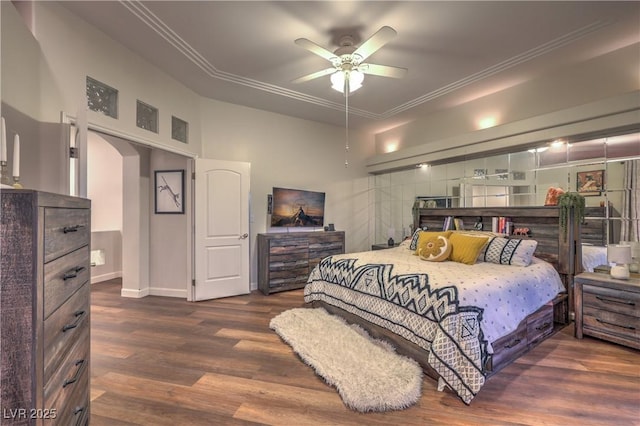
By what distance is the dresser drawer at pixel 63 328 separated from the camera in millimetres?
985

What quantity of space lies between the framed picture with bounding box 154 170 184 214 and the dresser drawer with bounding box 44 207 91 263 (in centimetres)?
314

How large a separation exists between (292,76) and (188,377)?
11.3ft

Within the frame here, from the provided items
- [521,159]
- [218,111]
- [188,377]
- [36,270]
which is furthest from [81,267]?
[521,159]

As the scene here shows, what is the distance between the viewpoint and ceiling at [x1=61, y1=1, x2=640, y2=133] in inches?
96.3

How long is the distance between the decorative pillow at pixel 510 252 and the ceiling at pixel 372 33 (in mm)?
2069

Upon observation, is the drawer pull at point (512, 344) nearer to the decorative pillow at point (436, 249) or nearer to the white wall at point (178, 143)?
the decorative pillow at point (436, 249)

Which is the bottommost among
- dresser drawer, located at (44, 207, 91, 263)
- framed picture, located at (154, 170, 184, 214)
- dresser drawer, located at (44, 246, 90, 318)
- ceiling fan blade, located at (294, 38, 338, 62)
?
dresser drawer, located at (44, 246, 90, 318)

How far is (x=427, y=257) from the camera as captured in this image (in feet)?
11.0

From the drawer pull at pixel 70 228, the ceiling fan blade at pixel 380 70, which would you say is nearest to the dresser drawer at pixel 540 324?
the ceiling fan blade at pixel 380 70

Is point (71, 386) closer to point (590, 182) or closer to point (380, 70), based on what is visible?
point (380, 70)

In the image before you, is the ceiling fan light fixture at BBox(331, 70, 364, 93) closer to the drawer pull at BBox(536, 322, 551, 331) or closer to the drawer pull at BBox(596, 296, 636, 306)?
the drawer pull at BBox(536, 322, 551, 331)

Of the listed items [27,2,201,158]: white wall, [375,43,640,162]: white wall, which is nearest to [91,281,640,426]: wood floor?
[27,2,201,158]: white wall

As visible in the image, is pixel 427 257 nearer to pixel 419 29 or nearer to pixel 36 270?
pixel 419 29

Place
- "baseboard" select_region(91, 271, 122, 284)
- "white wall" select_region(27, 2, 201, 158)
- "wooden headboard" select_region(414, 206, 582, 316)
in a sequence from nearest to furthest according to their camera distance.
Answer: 1. "white wall" select_region(27, 2, 201, 158)
2. "wooden headboard" select_region(414, 206, 582, 316)
3. "baseboard" select_region(91, 271, 122, 284)
